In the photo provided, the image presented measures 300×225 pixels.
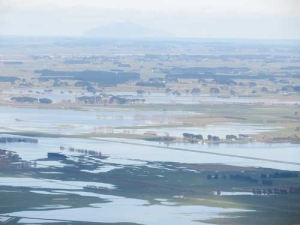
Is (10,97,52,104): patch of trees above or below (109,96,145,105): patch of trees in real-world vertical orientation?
above

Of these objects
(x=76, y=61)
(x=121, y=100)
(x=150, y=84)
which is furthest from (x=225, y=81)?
(x=76, y=61)

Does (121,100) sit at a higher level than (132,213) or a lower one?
higher

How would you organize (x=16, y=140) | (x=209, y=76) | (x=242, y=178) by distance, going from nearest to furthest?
(x=242, y=178) → (x=16, y=140) → (x=209, y=76)

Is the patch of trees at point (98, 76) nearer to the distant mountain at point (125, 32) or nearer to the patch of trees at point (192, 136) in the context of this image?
the patch of trees at point (192, 136)

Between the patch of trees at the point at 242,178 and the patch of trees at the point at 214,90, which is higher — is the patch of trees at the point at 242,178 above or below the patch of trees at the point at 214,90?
below

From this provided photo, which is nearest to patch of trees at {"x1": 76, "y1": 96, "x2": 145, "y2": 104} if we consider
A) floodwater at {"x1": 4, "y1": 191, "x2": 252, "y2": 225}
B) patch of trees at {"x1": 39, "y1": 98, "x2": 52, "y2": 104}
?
patch of trees at {"x1": 39, "y1": 98, "x2": 52, "y2": 104}

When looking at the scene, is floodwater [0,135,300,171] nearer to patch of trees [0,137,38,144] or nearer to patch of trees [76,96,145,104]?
patch of trees [0,137,38,144]

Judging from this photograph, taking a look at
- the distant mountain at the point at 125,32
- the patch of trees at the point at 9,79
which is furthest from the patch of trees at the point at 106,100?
the distant mountain at the point at 125,32

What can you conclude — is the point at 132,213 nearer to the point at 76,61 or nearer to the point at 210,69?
the point at 210,69
